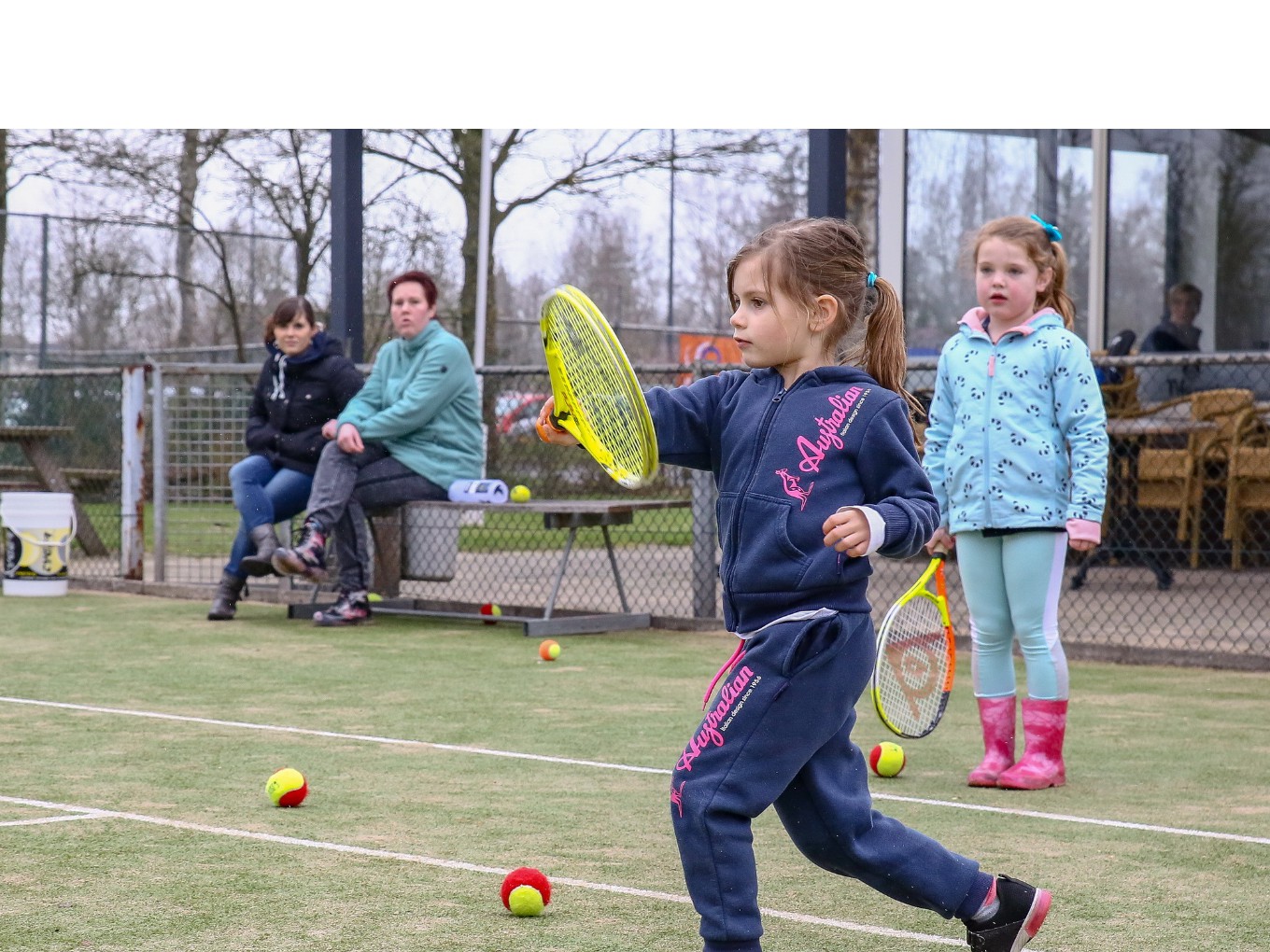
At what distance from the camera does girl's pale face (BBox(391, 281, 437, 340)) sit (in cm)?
834

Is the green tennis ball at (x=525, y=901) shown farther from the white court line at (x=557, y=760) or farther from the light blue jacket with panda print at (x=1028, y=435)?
the light blue jacket with panda print at (x=1028, y=435)

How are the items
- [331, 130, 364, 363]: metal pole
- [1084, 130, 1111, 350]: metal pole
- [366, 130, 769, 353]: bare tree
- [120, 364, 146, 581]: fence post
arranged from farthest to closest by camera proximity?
[366, 130, 769, 353]: bare tree → [1084, 130, 1111, 350]: metal pole → [331, 130, 364, 363]: metal pole → [120, 364, 146, 581]: fence post

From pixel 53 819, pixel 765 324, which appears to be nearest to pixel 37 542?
pixel 53 819

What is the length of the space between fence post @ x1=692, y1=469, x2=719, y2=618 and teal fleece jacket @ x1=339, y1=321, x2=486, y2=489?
116 cm

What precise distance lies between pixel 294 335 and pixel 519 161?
12374 mm

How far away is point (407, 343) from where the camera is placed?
8.40 meters

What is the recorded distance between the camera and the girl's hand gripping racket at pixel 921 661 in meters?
4.55

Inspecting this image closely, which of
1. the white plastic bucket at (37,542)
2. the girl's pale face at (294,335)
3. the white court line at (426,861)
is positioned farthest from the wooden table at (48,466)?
the white court line at (426,861)

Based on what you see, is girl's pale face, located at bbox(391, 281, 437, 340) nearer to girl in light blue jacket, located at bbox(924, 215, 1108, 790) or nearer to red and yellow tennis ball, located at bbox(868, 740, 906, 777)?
girl in light blue jacket, located at bbox(924, 215, 1108, 790)

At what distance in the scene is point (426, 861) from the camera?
3.73 m

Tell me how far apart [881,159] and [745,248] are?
1095 cm

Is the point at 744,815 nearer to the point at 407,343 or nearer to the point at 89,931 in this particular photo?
the point at 89,931

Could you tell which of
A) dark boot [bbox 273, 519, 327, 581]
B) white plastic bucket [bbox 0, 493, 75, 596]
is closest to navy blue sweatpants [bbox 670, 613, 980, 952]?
dark boot [bbox 273, 519, 327, 581]

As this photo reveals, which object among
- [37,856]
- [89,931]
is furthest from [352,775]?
[89,931]
